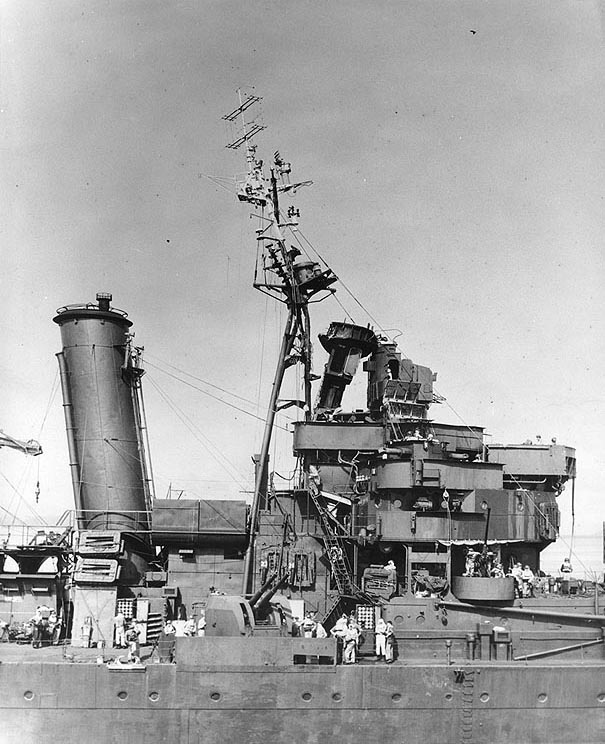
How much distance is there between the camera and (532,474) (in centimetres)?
1662

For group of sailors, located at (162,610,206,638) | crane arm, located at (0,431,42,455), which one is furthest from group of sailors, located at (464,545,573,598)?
crane arm, located at (0,431,42,455)

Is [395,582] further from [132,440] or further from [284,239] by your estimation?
[284,239]

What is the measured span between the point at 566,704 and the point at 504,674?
49.5 inches

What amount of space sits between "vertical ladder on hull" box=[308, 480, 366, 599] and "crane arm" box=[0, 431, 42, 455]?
22.4 feet

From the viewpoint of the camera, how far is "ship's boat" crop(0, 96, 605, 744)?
12.6 metres

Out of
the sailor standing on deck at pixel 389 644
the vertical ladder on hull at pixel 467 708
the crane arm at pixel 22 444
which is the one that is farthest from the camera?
the crane arm at pixel 22 444

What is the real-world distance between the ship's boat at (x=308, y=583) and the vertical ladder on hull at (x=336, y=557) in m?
0.07

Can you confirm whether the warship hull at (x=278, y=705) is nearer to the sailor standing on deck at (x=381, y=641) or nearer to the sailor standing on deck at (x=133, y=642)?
the sailor standing on deck at (x=133, y=642)

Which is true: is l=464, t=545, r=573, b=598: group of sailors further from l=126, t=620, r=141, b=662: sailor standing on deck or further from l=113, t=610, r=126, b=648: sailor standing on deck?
l=113, t=610, r=126, b=648: sailor standing on deck

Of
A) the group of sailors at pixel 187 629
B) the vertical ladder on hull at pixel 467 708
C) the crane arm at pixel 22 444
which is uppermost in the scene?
the crane arm at pixel 22 444

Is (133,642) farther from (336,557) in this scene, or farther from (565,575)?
(565,575)

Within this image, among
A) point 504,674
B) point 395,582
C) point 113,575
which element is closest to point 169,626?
point 113,575

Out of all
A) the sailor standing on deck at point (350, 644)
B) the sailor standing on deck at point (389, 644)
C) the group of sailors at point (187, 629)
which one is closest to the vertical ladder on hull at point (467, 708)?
the sailor standing on deck at point (389, 644)

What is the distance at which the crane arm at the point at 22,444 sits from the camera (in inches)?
668
